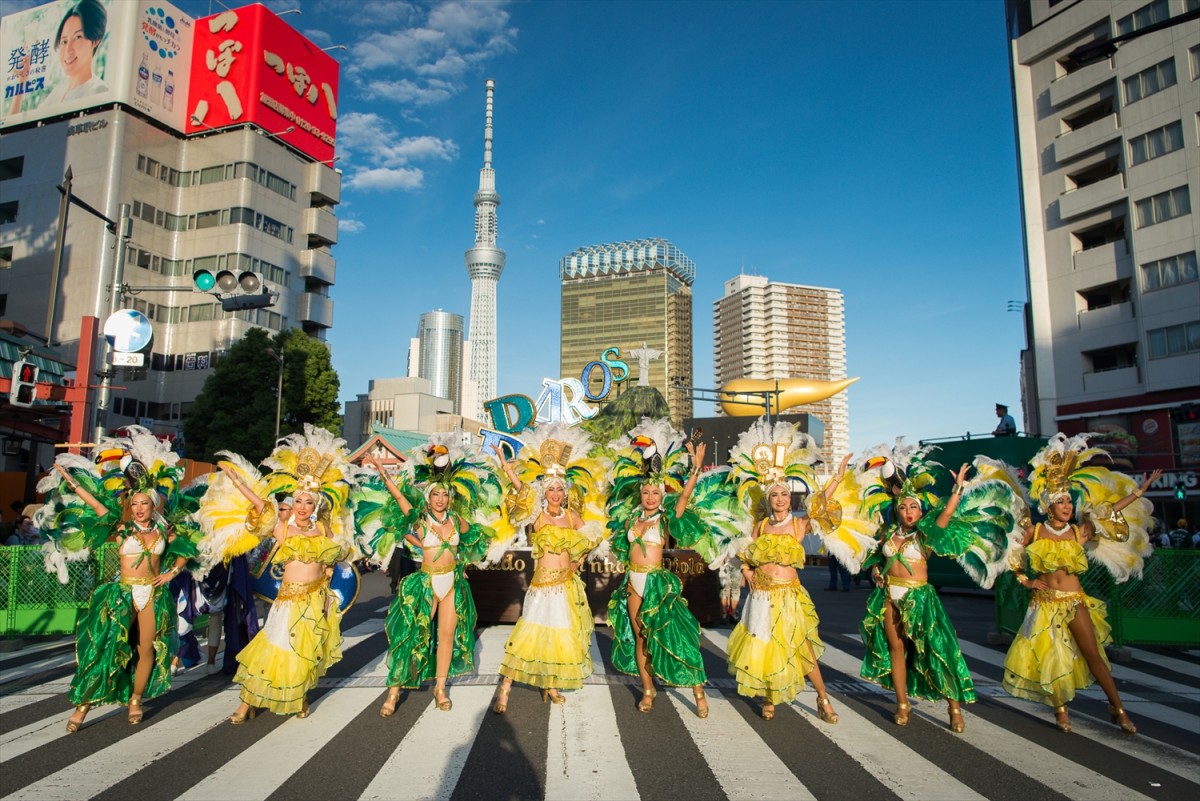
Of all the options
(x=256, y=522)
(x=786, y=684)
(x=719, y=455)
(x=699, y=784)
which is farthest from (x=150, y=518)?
(x=719, y=455)

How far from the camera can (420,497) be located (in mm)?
6367

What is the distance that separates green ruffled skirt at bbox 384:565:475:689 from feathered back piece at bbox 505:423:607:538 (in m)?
0.87

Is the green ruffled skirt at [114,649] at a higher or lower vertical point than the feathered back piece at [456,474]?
lower

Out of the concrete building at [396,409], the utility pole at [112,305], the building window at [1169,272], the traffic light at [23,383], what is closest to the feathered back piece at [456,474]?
the traffic light at [23,383]

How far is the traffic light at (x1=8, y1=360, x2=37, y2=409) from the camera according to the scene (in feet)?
29.4

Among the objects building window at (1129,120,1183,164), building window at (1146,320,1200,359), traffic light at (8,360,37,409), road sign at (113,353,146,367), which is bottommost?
traffic light at (8,360,37,409)

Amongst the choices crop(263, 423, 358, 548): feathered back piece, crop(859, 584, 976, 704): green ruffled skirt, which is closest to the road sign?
crop(263, 423, 358, 548): feathered back piece

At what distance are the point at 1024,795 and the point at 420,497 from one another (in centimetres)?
477

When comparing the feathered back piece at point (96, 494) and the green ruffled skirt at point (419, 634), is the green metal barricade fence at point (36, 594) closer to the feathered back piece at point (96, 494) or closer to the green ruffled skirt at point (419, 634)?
the feathered back piece at point (96, 494)

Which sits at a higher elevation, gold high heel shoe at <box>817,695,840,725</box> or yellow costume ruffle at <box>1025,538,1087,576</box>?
yellow costume ruffle at <box>1025,538,1087,576</box>

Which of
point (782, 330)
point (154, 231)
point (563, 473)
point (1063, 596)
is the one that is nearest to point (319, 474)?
point (563, 473)

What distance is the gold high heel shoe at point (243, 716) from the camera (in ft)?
18.1

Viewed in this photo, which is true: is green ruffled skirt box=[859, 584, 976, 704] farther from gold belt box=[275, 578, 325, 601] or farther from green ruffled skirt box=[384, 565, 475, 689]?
gold belt box=[275, 578, 325, 601]

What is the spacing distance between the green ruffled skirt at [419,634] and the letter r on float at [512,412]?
15412 millimetres
